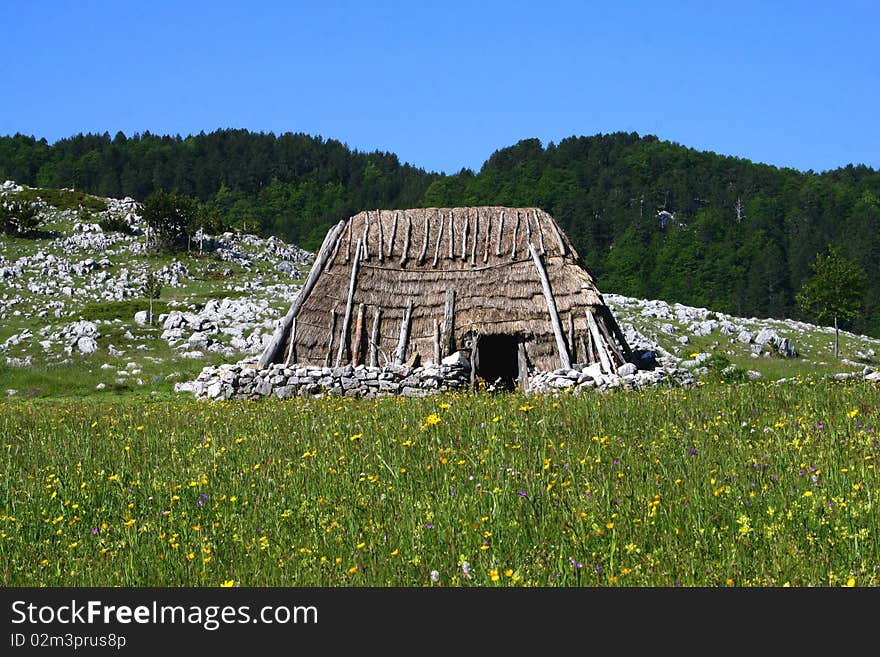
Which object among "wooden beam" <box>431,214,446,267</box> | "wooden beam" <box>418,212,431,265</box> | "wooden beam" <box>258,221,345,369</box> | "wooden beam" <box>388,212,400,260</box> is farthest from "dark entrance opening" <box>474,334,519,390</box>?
"wooden beam" <box>258,221,345,369</box>

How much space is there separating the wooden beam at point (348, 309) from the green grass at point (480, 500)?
419 inches

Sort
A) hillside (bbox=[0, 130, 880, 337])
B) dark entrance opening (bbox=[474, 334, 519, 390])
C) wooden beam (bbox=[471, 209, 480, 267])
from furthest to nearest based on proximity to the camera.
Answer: hillside (bbox=[0, 130, 880, 337]) → dark entrance opening (bbox=[474, 334, 519, 390]) → wooden beam (bbox=[471, 209, 480, 267])

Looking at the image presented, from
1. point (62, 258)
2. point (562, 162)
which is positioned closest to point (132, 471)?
point (62, 258)

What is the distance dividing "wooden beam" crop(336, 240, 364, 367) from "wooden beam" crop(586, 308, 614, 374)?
20.1 feet

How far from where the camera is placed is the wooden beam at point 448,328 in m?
22.7

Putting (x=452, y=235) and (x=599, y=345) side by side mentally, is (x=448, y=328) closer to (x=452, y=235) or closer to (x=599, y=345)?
(x=452, y=235)

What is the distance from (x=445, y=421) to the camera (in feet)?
35.7

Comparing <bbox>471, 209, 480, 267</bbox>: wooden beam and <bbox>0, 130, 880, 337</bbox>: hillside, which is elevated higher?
<bbox>0, 130, 880, 337</bbox>: hillside

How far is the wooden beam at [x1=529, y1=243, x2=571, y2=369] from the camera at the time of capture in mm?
21906

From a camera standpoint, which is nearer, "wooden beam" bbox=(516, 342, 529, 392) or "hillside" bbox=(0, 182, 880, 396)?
"wooden beam" bbox=(516, 342, 529, 392)

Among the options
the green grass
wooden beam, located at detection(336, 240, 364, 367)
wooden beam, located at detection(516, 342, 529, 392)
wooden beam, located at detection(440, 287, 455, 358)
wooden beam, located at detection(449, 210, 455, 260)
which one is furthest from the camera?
wooden beam, located at detection(449, 210, 455, 260)

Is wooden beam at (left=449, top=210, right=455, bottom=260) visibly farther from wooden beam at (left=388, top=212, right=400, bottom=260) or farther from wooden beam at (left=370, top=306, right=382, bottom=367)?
wooden beam at (left=370, top=306, right=382, bottom=367)

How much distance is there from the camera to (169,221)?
2680 inches

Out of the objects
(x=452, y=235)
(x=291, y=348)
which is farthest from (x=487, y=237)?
(x=291, y=348)
